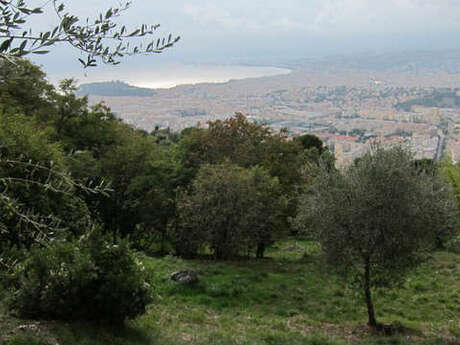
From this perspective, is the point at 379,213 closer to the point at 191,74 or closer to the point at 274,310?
the point at 274,310

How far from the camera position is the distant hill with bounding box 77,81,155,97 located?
84625 millimetres

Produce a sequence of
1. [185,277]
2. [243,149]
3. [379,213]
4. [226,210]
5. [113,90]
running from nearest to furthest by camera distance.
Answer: [379,213]
[185,277]
[226,210]
[243,149]
[113,90]

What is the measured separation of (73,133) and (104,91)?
2676 inches

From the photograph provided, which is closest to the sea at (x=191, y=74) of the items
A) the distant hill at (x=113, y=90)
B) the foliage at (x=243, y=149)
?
the distant hill at (x=113, y=90)

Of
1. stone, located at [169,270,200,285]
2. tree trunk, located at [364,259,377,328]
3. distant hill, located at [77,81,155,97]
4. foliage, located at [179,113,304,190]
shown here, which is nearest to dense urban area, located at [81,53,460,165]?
distant hill, located at [77,81,155,97]

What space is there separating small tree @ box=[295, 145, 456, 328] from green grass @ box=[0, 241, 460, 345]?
98 centimetres

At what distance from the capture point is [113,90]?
89.3 metres

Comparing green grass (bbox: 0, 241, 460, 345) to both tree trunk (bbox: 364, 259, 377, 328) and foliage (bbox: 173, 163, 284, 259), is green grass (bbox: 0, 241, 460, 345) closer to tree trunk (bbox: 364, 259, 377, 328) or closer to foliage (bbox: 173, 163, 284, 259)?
tree trunk (bbox: 364, 259, 377, 328)

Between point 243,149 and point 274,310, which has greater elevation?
point 243,149

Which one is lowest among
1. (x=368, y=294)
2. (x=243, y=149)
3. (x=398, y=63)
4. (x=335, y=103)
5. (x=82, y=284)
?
(x=368, y=294)

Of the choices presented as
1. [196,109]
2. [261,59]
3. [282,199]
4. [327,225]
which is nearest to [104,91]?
[196,109]

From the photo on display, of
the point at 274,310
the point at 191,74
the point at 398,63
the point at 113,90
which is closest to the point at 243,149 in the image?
the point at 274,310

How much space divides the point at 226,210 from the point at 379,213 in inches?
238

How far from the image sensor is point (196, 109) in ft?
273
